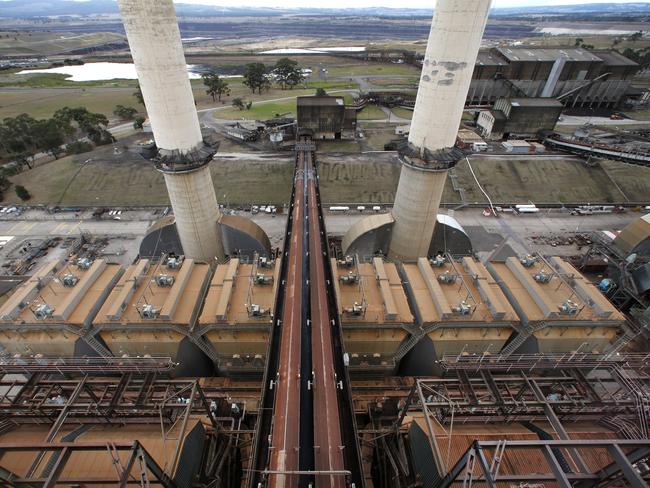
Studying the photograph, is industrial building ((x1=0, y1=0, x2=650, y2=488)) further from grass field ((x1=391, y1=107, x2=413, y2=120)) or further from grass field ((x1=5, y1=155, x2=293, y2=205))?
grass field ((x1=391, y1=107, x2=413, y2=120))

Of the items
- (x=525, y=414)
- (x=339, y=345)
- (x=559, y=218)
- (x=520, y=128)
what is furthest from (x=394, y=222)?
(x=520, y=128)

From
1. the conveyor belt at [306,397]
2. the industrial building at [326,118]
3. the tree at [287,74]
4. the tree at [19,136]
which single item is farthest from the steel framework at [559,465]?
the tree at [287,74]

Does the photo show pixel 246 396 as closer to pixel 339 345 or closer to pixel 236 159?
pixel 339 345

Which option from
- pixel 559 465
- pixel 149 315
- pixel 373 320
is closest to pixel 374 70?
pixel 373 320

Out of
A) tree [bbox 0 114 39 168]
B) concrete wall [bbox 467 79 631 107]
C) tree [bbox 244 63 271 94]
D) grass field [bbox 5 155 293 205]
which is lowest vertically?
grass field [bbox 5 155 293 205]

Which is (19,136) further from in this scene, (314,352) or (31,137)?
(314,352)

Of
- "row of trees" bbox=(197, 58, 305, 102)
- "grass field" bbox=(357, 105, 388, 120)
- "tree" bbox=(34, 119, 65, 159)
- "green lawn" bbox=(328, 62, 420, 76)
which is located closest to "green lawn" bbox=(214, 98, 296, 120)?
"row of trees" bbox=(197, 58, 305, 102)
